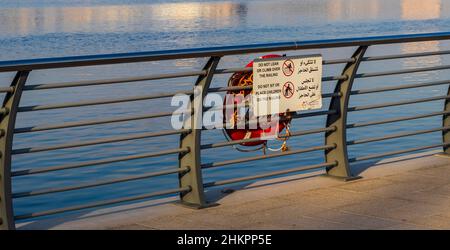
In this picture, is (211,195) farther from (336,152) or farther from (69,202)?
(69,202)

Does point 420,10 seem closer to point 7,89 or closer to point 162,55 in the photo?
point 162,55

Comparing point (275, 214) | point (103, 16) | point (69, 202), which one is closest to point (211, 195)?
point (275, 214)

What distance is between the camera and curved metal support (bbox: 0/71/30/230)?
277 inches

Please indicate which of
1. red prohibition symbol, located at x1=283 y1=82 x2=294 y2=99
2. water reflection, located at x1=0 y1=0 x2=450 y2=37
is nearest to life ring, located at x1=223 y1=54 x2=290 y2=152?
red prohibition symbol, located at x1=283 y1=82 x2=294 y2=99

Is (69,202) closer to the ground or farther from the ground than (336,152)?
closer to the ground

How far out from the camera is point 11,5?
307ft

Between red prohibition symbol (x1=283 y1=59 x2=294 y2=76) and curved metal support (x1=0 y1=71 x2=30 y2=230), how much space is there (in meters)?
2.40

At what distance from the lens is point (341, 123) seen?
913cm

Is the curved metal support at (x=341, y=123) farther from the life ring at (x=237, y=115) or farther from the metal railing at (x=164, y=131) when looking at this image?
the life ring at (x=237, y=115)

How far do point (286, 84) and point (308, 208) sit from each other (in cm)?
115

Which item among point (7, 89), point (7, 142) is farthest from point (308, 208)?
point (7, 89)

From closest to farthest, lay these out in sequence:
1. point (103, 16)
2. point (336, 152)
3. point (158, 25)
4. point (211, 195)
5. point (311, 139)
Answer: point (211, 195) → point (336, 152) → point (311, 139) → point (158, 25) → point (103, 16)

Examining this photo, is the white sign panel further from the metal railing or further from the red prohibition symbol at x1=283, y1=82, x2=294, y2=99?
the metal railing
